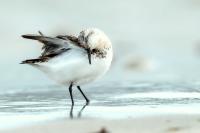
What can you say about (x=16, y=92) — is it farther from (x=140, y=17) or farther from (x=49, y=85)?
(x=140, y=17)

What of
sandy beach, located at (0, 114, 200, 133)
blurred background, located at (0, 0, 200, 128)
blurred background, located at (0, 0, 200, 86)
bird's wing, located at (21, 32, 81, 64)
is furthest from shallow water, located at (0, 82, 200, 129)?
blurred background, located at (0, 0, 200, 86)

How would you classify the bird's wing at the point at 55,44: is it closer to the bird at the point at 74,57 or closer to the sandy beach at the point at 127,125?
the bird at the point at 74,57

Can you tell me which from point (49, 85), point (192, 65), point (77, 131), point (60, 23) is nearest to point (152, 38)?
point (60, 23)

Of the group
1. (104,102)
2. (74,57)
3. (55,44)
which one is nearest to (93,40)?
(74,57)

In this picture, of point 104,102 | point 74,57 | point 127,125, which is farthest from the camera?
point 104,102

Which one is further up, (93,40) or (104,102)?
(93,40)

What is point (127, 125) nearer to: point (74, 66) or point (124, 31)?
point (74, 66)

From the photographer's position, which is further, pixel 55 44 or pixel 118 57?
pixel 118 57

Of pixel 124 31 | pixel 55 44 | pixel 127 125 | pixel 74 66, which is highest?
pixel 124 31
